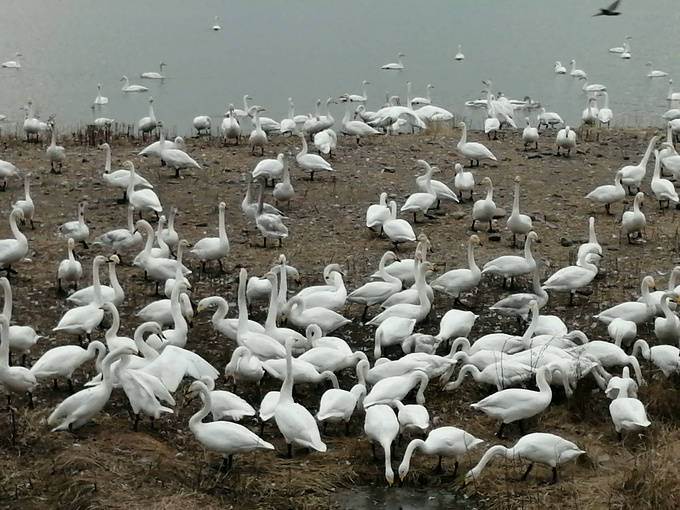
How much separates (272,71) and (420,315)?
871 inches

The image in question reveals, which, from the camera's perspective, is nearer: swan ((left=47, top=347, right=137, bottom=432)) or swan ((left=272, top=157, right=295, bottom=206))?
swan ((left=47, top=347, right=137, bottom=432))

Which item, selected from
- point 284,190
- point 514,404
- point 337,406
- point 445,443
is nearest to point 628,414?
point 514,404

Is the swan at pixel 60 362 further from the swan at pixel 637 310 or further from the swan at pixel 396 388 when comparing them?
the swan at pixel 637 310

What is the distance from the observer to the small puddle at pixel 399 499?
7.18m

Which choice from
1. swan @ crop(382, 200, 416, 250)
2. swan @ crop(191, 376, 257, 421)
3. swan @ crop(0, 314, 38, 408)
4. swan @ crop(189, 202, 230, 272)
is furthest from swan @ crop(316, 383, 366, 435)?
swan @ crop(382, 200, 416, 250)

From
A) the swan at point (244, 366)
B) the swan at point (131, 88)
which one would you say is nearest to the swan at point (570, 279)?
the swan at point (244, 366)

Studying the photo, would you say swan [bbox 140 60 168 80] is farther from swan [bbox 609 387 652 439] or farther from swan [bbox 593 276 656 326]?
swan [bbox 609 387 652 439]

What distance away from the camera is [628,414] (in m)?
7.80

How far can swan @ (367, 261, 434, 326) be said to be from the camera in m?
9.89

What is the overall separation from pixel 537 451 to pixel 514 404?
2.35 ft

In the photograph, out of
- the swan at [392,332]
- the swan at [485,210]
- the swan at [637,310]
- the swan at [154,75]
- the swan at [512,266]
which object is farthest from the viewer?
the swan at [154,75]

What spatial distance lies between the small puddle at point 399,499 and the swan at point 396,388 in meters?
0.89

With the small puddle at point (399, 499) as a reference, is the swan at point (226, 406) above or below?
above

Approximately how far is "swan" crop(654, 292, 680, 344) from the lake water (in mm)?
14191
